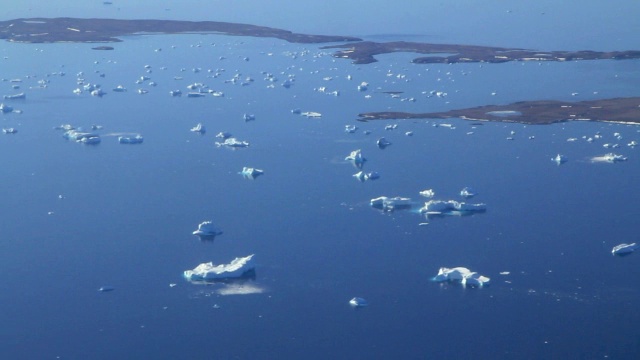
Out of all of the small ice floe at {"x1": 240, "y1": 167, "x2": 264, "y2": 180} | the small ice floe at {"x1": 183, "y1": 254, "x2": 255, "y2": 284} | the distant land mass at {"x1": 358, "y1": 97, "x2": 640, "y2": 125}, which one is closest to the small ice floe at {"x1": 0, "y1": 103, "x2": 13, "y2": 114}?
the small ice floe at {"x1": 240, "y1": 167, "x2": 264, "y2": 180}

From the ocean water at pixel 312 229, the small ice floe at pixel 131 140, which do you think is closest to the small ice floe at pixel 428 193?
the ocean water at pixel 312 229

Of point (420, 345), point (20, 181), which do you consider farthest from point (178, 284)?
point (20, 181)

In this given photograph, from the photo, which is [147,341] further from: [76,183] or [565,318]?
[76,183]

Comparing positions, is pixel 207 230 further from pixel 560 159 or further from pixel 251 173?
pixel 560 159

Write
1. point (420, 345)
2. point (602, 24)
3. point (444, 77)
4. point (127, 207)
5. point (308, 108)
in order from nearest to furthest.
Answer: point (420, 345), point (127, 207), point (308, 108), point (444, 77), point (602, 24)

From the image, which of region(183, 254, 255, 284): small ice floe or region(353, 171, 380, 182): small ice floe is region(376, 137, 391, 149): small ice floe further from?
region(183, 254, 255, 284): small ice floe

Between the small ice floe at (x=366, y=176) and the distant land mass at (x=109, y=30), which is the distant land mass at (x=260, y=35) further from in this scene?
the small ice floe at (x=366, y=176)
